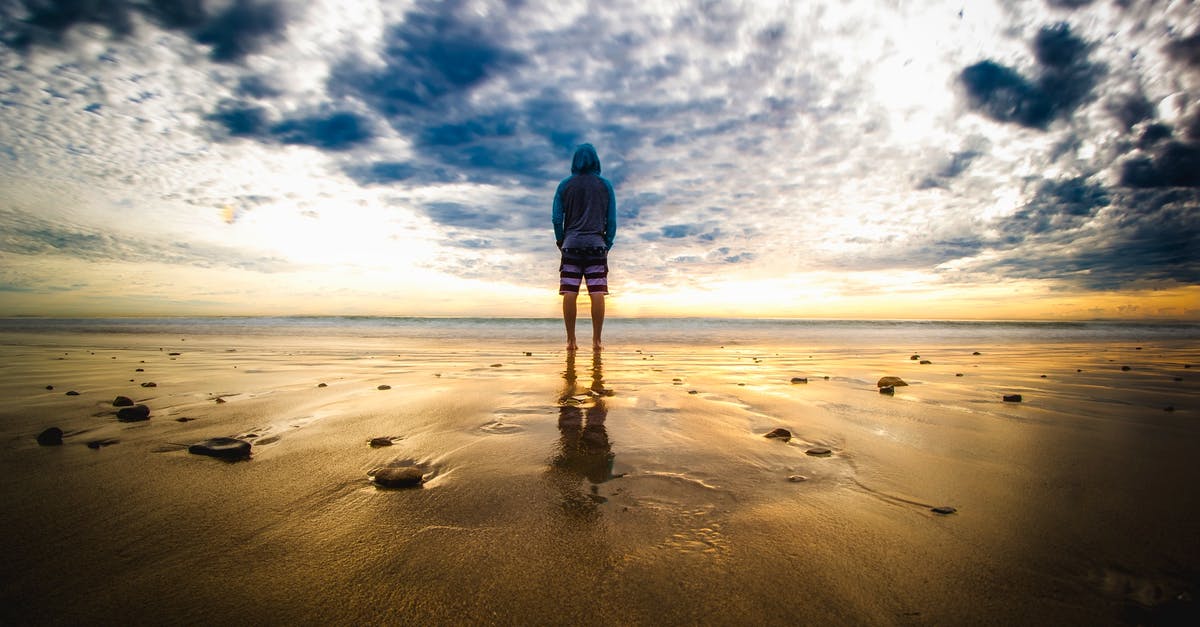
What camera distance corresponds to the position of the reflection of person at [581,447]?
1.35m

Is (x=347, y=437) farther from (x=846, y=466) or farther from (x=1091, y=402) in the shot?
(x=1091, y=402)

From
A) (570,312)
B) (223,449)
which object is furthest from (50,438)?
(570,312)

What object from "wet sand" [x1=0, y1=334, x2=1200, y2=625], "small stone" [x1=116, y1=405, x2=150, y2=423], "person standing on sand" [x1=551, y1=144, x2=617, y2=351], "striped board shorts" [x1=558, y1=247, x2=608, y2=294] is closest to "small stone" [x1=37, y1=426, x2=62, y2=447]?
"wet sand" [x1=0, y1=334, x2=1200, y2=625]

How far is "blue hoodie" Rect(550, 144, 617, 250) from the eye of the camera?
20.0 ft

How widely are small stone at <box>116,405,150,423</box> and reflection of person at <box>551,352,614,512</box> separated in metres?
2.11

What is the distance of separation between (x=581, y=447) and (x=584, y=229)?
4.63 metres

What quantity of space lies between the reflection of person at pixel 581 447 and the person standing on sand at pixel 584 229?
3.29m

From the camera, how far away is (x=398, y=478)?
1.41 m

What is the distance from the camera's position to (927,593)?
0.86m

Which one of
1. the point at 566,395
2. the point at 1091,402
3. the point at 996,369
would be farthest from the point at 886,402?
the point at 996,369

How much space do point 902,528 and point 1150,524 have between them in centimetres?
63

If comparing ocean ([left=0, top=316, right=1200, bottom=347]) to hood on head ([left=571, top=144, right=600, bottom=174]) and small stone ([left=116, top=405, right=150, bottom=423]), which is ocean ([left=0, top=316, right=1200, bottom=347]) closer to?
hood on head ([left=571, top=144, right=600, bottom=174])

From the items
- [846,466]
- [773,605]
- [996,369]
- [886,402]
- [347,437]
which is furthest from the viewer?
[996,369]

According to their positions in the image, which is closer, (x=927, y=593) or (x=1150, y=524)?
(x=927, y=593)
